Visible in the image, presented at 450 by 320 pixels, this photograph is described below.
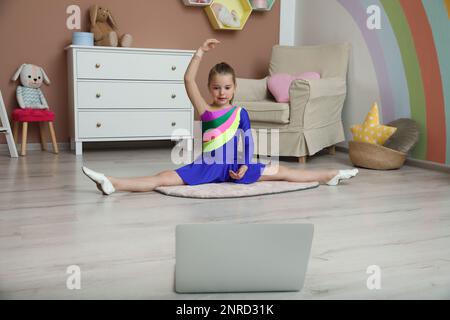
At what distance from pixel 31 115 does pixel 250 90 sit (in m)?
1.50

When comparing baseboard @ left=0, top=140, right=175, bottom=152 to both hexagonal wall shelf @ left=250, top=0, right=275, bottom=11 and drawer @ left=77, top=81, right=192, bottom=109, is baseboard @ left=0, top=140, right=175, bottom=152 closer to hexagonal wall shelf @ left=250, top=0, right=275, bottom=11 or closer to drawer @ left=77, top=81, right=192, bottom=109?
drawer @ left=77, top=81, right=192, bottom=109

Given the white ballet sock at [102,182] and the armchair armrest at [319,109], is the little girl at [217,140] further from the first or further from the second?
the armchair armrest at [319,109]

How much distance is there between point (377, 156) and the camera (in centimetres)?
328

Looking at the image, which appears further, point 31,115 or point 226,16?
point 226,16

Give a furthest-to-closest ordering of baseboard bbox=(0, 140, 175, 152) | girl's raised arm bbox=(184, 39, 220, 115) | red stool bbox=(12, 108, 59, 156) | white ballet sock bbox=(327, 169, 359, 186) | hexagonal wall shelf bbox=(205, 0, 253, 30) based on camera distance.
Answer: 1. hexagonal wall shelf bbox=(205, 0, 253, 30)
2. baseboard bbox=(0, 140, 175, 152)
3. red stool bbox=(12, 108, 59, 156)
4. white ballet sock bbox=(327, 169, 359, 186)
5. girl's raised arm bbox=(184, 39, 220, 115)

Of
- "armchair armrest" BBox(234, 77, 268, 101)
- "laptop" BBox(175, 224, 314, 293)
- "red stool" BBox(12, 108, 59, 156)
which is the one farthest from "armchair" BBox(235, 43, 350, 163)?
"laptop" BBox(175, 224, 314, 293)

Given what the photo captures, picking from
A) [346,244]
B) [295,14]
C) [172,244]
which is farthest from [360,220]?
[295,14]

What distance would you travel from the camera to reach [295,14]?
15.3 ft

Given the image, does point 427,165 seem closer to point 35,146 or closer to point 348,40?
point 348,40

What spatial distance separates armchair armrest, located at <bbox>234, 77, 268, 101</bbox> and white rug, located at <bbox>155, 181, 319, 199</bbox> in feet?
4.12

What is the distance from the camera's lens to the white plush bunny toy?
377 centimetres

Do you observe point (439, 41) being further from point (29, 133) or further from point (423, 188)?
point (29, 133)

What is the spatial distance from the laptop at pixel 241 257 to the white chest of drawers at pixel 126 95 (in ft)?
8.65

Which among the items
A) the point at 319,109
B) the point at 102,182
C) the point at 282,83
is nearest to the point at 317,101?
the point at 319,109
